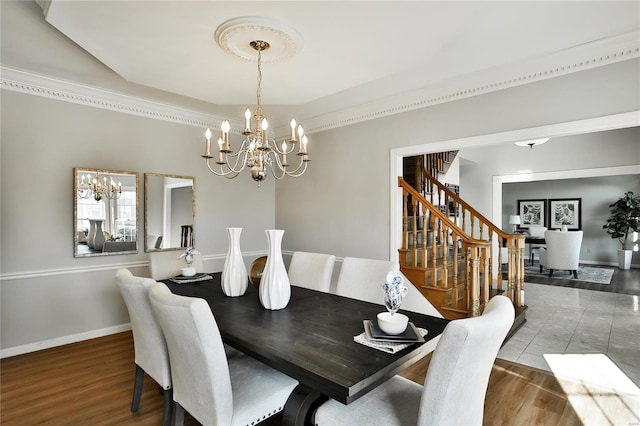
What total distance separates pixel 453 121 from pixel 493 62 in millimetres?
613

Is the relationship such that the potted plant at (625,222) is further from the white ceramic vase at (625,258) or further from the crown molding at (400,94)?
the crown molding at (400,94)

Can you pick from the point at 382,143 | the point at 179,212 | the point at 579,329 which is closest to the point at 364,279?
the point at 382,143

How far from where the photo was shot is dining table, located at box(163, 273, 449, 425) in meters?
1.20

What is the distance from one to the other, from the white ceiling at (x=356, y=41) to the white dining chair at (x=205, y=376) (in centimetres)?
166

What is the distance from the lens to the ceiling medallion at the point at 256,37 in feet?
6.61

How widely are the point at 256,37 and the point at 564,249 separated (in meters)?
7.53

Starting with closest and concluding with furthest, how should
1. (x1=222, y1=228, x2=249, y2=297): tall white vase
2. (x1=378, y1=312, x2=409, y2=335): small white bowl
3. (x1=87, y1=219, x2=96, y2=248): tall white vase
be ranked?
1. (x1=378, y1=312, x2=409, y2=335): small white bowl
2. (x1=222, y1=228, x2=249, y2=297): tall white vase
3. (x1=87, y1=219, x2=96, y2=248): tall white vase

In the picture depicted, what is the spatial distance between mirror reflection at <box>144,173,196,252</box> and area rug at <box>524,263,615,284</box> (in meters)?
6.69

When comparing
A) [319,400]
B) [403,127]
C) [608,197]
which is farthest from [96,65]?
[608,197]

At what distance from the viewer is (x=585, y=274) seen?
23.6ft

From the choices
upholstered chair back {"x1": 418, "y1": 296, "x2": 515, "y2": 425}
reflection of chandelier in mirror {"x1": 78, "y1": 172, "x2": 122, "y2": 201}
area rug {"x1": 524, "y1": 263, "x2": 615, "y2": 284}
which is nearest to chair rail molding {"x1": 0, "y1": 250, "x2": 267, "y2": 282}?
reflection of chandelier in mirror {"x1": 78, "y1": 172, "x2": 122, "y2": 201}

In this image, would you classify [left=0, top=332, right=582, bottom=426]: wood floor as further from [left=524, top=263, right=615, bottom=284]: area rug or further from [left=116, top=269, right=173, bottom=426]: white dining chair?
[left=524, top=263, right=615, bottom=284]: area rug

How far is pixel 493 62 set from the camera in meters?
2.77

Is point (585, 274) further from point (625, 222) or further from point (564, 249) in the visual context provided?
point (625, 222)
